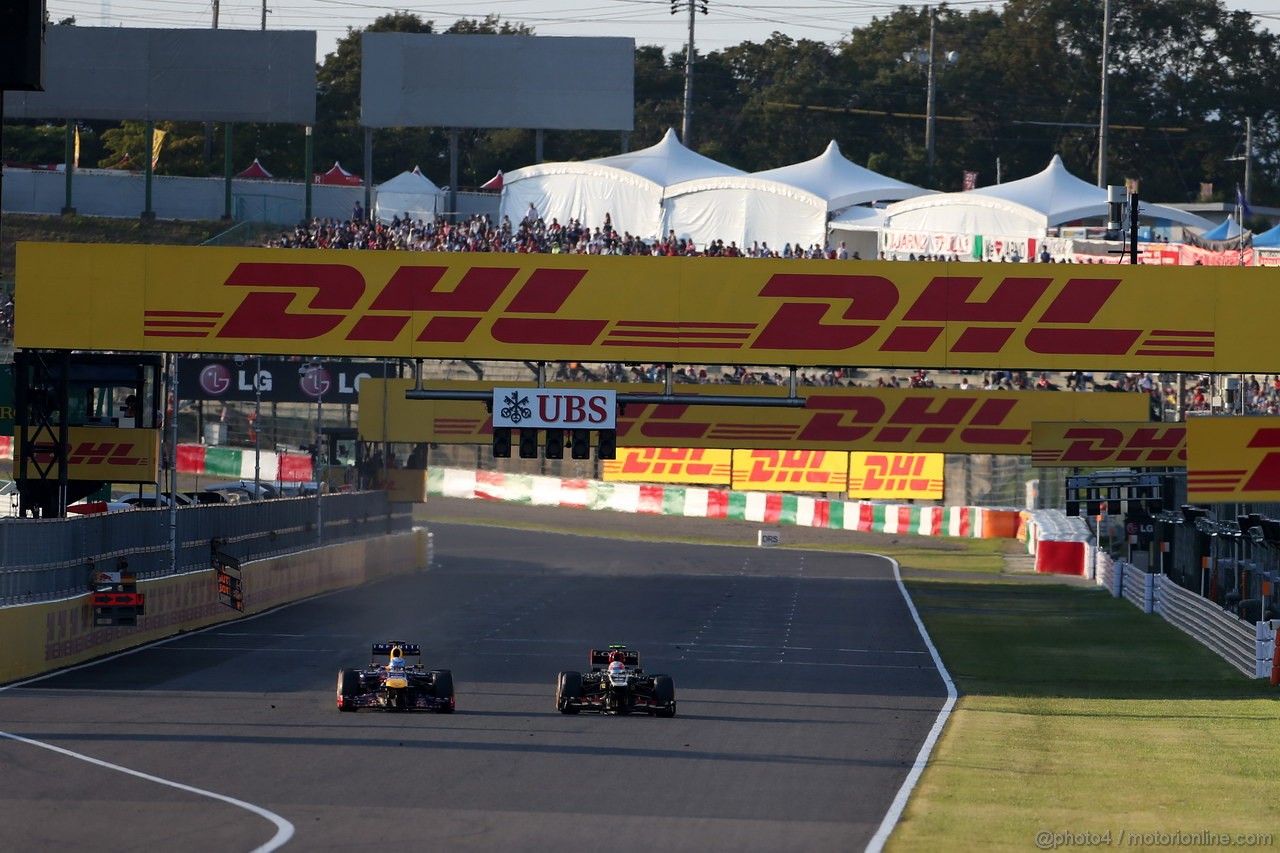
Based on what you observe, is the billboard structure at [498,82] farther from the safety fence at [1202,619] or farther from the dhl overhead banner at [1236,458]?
the dhl overhead banner at [1236,458]

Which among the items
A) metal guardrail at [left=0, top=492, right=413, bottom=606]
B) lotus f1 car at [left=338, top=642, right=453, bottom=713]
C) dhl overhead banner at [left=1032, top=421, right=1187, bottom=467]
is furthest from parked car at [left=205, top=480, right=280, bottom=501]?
lotus f1 car at [left=338, top=642, right=453, bottom=713]

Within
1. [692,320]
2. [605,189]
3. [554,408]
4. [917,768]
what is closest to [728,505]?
[605,189]

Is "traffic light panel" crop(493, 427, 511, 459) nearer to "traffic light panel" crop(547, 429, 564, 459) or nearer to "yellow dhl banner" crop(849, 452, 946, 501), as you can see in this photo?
"traffic light panel" crop(547, 429, 564, 459)

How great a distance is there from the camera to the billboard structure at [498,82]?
72.9 meters

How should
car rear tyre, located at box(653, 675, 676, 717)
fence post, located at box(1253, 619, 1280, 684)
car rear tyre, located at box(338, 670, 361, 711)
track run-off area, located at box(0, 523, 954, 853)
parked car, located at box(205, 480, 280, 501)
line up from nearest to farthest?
track run-off area, located at box(0, 523, 954, 853)
car rear tyre, located at box(338, 670, 361, 711)
car rear tyre, located at box(653, 675, 676, 717)
fence post, located at box(1253, 619, 1280, 684)
parked car, located at box(205, 480, 280, 501)

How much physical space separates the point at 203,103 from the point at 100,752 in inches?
2127

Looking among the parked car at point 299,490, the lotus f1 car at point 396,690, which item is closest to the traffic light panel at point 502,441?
the lotus f1 car at point 396,690

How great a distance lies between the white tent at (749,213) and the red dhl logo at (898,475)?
28.0ft

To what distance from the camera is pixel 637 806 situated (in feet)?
50.2

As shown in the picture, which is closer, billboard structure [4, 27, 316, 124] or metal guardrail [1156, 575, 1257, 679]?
metal guardrail [1156, 575, 1257, 679]

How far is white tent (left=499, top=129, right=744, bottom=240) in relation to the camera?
2704 inches

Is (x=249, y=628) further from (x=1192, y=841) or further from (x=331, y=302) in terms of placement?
(x=1192, y=841)

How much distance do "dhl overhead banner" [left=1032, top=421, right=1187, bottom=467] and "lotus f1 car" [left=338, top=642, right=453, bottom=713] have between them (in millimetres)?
20433

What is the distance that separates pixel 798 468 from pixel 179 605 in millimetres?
40001
